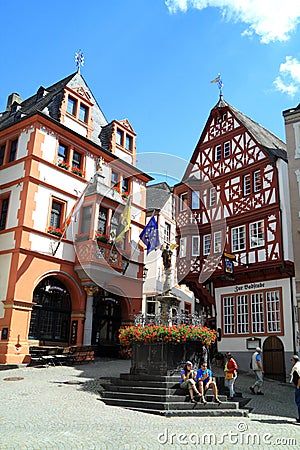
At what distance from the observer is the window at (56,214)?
2366 centimetres

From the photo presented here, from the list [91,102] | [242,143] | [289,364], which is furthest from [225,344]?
[91,102]


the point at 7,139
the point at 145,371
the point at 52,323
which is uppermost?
the point at 7,139

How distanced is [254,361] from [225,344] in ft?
26.5

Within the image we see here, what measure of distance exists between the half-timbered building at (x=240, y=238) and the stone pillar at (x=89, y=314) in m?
6.03

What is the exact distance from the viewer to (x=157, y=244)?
1858 centimetres

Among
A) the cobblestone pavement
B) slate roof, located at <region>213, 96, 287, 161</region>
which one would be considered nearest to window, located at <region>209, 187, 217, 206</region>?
slate roof, located at <region>213, 96, 287, 161</region>

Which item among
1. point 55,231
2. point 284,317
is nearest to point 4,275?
point 55,231

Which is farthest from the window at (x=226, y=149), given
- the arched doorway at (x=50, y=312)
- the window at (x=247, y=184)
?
the arched doorway at (x=50, y=312)

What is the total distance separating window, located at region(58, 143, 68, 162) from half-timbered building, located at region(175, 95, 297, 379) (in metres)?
8.12

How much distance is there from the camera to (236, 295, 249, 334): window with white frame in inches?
953

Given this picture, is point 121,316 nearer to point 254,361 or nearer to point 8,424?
point 254,361

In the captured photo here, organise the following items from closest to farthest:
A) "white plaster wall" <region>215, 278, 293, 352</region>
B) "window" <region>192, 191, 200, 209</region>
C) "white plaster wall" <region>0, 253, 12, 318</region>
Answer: "white plaster wall" <region>0, 253, 12, 318</region>, "white plaster wall" <region>215, 278, 293, 352</region>, "window" <region>192, 191, 200, 209</region>

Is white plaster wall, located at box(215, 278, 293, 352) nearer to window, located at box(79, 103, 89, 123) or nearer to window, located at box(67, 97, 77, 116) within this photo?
window, located at box(79, 103, 89, 123)

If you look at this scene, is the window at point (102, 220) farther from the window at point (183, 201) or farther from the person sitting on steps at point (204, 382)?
the person sitting on steps at point (204, 382)
